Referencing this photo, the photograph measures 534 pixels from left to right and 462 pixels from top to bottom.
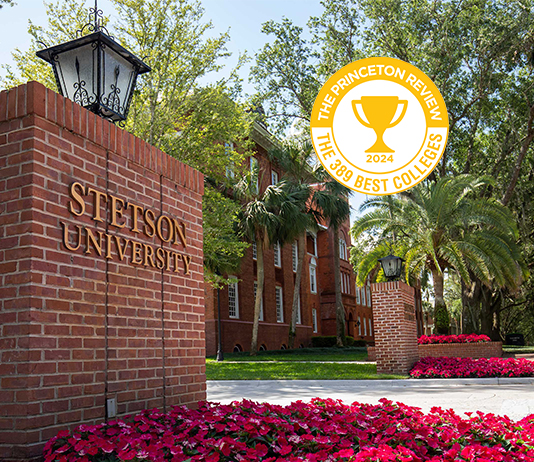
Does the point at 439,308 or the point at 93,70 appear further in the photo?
the point at 439,308

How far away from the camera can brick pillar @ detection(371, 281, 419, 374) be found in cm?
1462

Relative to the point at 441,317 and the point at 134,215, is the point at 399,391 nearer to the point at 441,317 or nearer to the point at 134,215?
the point at 134,215

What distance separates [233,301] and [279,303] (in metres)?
6.92

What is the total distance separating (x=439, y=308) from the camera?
76.5 ft

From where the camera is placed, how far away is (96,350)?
4234mm

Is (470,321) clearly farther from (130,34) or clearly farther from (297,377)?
(130,34)

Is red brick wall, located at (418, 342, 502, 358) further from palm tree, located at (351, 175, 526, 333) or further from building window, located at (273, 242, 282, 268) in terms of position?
building window, located at (273, 242, 282, 268)

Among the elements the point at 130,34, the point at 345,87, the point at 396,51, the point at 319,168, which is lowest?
the point at 345,87

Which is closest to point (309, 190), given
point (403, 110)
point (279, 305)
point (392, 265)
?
point (279, 305)

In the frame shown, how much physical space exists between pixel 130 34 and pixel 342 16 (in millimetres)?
12423

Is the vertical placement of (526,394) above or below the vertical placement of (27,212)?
below

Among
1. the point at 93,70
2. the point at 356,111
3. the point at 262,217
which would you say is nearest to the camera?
the point at 93,70

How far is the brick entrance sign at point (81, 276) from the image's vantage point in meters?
3.70

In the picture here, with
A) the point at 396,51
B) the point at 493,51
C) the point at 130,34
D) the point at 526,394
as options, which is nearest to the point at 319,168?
the point at 396,51
